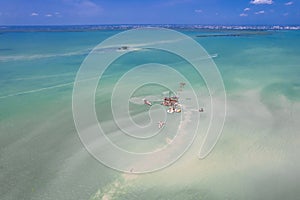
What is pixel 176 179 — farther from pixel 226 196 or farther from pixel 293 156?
pixel 293 156

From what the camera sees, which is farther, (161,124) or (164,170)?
(161,124)

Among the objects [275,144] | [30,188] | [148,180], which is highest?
[275,144]

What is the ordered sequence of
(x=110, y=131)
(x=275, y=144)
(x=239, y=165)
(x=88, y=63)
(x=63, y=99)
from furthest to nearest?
(x=88, y=63), (x=63, y=99), (x=110, y=131), (x=275, y=144), (x=239, y=165)

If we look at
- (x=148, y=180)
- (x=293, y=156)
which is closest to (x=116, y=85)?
(x=148, y=180)

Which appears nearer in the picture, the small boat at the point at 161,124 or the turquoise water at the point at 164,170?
the turquoise water at the point at 164,170

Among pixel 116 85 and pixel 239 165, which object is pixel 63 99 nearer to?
pixel 116 85

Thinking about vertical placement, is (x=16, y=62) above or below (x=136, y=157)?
below

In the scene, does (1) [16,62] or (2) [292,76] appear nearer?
(2) [292,76]

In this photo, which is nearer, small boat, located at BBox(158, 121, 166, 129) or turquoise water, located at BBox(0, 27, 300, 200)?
turquoise water, located at BBox(0, 27, 300, 200)

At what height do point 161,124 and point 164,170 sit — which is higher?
point 161,124

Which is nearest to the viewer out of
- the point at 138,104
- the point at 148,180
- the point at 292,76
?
the point at 148,180
